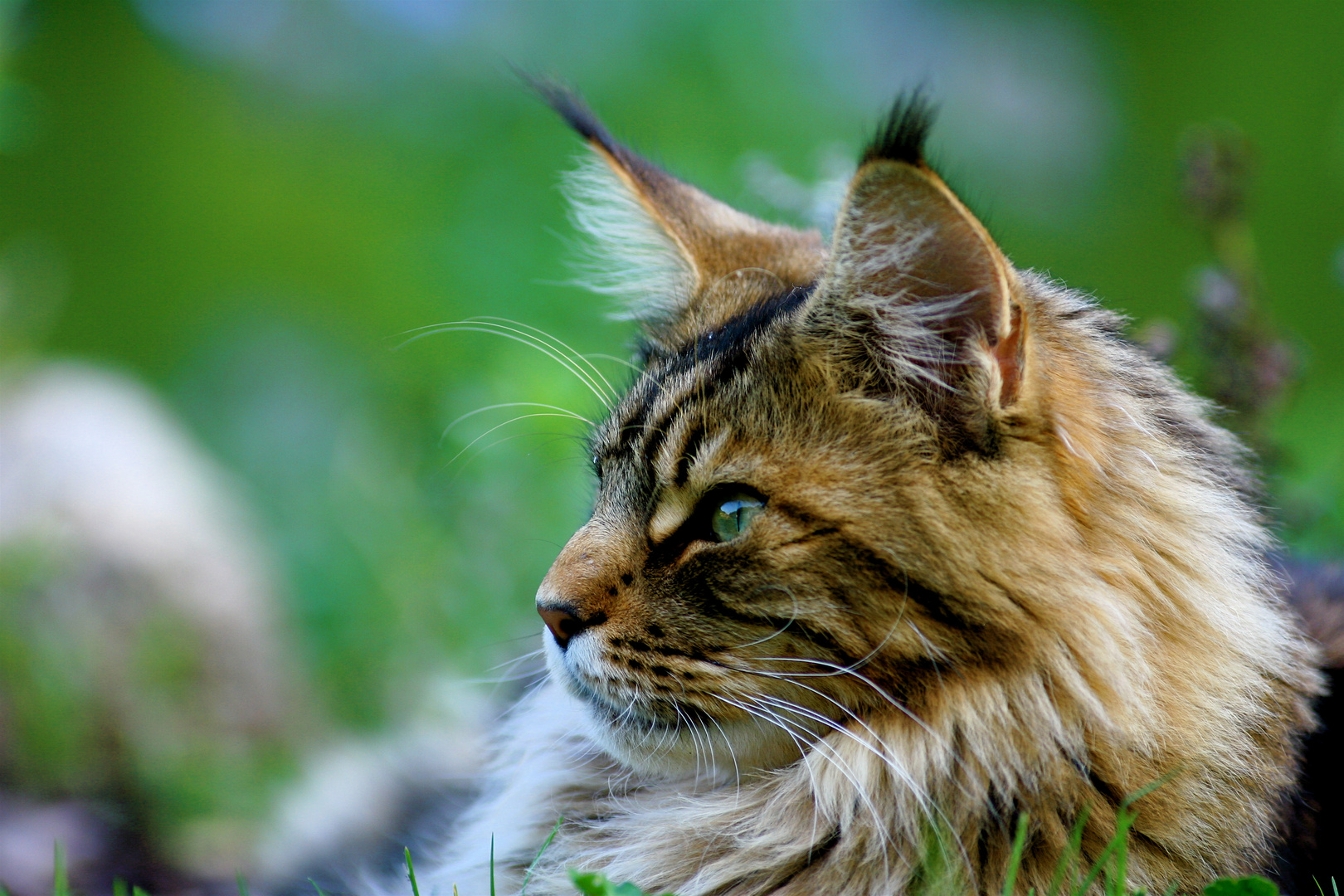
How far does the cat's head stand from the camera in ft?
5.45

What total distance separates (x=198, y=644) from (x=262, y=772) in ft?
1.90

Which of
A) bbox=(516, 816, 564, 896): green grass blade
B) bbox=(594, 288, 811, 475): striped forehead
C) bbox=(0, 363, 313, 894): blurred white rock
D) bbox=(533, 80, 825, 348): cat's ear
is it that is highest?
bbox=(533, 80, 825, 348): cat's ear

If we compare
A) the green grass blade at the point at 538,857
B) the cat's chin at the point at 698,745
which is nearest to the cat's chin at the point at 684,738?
the cat's chin at the point at 698,745

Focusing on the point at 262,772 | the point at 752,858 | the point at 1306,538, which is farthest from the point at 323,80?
the point at 752,858

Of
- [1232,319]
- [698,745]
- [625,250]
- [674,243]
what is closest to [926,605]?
[698,745]

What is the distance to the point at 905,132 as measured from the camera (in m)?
1.58

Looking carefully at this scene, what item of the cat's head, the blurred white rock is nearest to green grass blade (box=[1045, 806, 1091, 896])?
the cat's head

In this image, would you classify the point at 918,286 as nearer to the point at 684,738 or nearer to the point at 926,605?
the point at 926,605

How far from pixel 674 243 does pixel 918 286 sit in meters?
0.79

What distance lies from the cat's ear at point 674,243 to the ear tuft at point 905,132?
0.65 m

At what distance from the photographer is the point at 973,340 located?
1652mm

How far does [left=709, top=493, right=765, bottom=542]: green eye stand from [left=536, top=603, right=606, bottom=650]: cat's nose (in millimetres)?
238

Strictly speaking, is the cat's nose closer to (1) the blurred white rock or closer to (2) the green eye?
(2) the green eye

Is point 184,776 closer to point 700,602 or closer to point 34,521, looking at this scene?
point 34,521
